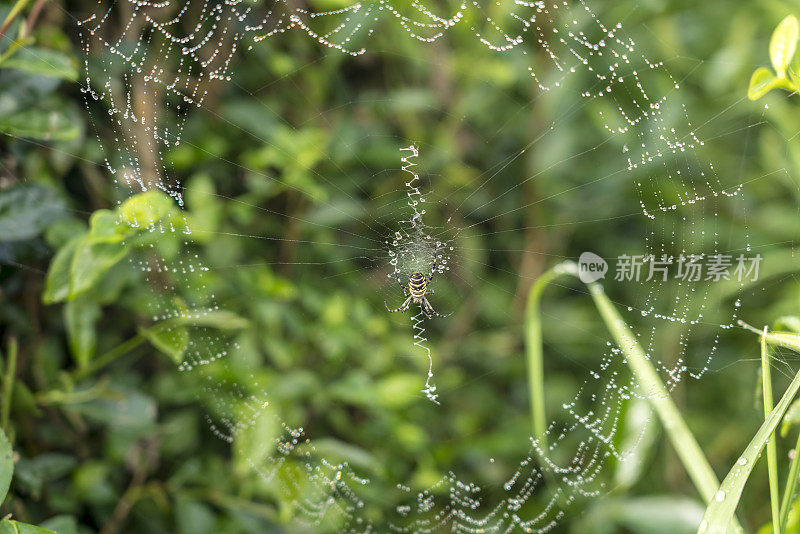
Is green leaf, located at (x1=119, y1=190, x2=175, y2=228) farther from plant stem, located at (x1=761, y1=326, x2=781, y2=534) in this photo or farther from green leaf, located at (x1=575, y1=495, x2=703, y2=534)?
green leaf, located at (x1=575, y1=495, x2=703, y2=534)

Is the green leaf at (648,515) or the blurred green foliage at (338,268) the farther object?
the green leaf at (648,515)

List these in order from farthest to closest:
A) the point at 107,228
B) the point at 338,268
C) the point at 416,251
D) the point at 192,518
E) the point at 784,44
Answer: the point at 416,251 → the point at 338,268 → the point at 192,518 → the point at 107,228 → the point at 784,44

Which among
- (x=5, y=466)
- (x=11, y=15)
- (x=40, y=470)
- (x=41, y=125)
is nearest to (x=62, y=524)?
(x=40, y=470)

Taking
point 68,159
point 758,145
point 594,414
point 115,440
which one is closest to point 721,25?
point 758,145

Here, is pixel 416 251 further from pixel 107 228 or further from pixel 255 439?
pixel 107 228

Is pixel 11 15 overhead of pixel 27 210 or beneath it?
overhead

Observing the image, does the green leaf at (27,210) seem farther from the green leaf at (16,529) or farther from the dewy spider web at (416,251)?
the dewy spider web at (416,251)

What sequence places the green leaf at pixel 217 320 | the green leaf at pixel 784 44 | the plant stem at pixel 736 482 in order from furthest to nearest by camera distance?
the green leaf at pixel 217 320
the green leaf at pixel 784 44
the plant stem at pixel 736 482

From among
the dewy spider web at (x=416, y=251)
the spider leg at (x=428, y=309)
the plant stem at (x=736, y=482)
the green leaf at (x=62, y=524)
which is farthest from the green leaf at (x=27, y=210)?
the plant stem at (x=736, y=482)
